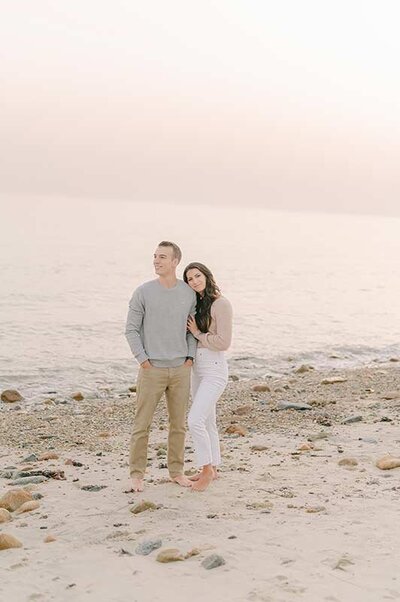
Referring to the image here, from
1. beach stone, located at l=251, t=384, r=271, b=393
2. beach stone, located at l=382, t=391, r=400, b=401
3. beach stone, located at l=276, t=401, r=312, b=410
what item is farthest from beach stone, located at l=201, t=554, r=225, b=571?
beach stone, located at l=251, t=384, r=271, b=393

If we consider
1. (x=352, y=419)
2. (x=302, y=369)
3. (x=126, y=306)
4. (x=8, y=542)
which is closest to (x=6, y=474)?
(x=8, y=542)

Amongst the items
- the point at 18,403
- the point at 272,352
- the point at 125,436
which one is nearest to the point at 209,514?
the point at 125,436

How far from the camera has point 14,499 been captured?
7.71 metres

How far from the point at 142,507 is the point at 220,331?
1.93 m

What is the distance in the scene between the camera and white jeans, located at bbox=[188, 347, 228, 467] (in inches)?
309

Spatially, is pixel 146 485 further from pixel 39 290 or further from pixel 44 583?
pixel 39 290

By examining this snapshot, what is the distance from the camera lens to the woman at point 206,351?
25.8 feet

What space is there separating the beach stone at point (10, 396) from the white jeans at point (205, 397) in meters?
7.88

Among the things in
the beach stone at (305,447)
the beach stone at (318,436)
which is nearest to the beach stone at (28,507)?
the beach stone at (305,447)

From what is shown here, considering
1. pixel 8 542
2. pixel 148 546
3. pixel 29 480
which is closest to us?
pixel 148 546

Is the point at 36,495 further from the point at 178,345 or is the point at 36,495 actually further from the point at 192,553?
the point at 192,553

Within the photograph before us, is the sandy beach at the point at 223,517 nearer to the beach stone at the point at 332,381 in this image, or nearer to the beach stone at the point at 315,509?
the beach stone at the point at 315,509

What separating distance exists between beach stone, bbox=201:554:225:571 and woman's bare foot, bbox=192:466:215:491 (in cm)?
186

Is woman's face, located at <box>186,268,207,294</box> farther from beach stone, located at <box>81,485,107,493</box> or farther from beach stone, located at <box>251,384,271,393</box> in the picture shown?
beach stone, located at <box>251,384,271,393</box>
